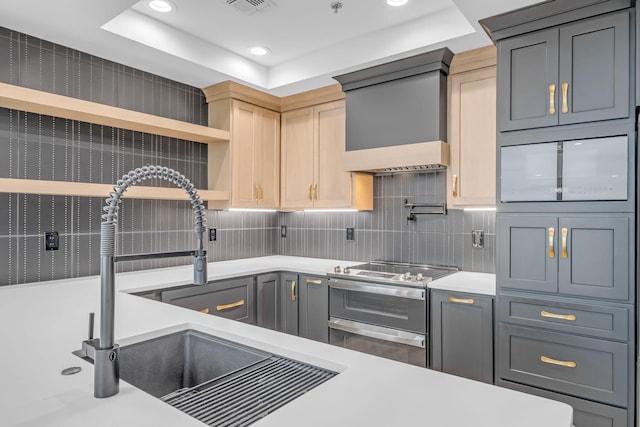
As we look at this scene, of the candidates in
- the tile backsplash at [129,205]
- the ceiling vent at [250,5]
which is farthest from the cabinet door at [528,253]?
the ceiling vent at [250,5]

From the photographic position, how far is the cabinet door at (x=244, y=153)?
3406 millimetres

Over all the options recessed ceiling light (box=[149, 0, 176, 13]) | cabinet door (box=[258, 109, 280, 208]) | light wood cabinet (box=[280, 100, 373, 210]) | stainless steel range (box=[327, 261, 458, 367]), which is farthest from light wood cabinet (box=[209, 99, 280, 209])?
stainless steel range (box=[327, 261, 458, 367])

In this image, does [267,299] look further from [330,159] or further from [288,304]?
[330,159]

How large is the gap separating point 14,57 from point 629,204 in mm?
3553

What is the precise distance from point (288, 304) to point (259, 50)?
2088 millimetres

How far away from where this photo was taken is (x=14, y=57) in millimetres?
2396

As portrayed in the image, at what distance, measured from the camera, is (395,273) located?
2.95m

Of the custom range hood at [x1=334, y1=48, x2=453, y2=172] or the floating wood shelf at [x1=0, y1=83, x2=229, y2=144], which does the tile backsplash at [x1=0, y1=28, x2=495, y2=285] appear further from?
the custom range hood at [x1=334, y1=48, x2=453, y2=172]

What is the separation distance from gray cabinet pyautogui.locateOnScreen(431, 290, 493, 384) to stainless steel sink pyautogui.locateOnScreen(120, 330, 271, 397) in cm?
160

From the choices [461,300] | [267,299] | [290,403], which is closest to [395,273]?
[461,300]

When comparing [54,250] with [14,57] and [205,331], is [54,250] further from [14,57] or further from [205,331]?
[205,331]

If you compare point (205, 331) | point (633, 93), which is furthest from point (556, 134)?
point (205, 331)

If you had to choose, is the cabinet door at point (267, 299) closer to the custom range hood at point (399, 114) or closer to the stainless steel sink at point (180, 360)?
the custom range hood at point (399, 114)

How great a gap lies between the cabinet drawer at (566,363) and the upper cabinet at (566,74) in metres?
1.17
